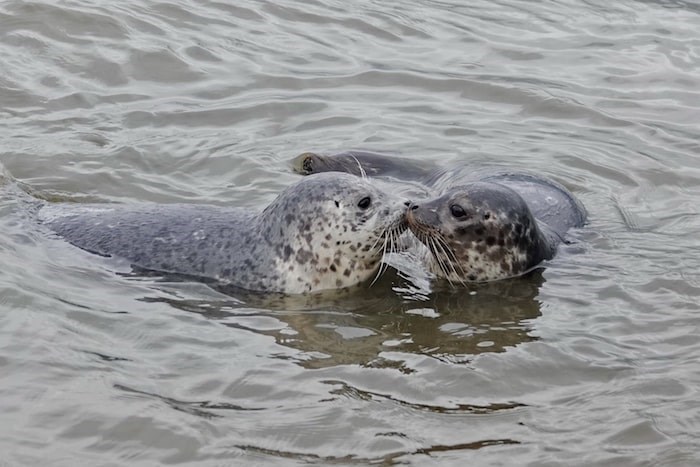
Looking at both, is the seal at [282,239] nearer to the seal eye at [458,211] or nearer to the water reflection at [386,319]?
the water reflection at [386,319]

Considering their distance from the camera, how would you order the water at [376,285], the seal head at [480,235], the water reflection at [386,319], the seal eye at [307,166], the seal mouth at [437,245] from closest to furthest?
the water at [376,285] → the water reflection at [386,319] → the seal mouth at [437,245] → the seal head at [480,235] → the seal eye at [307,166]

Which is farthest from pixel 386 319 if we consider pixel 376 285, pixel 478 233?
pixel 478 233

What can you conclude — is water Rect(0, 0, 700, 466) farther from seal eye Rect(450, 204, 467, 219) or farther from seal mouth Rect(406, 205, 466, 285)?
seal eye Rect(450, 204, 467, 219)

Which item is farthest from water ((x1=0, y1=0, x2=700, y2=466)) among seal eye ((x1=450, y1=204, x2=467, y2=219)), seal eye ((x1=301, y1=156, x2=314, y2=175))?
seal eye ((x1=450, y1=204, x2=467, y2=219))

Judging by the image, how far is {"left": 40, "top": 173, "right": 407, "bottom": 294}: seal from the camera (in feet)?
21.5

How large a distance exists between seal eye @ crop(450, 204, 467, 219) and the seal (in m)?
0.34

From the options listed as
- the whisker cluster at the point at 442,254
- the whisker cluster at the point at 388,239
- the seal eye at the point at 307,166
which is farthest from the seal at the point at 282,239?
the seal eye at the point at 307,166

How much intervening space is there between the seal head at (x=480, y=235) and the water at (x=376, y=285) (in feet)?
0.65

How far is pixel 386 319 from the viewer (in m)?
6.16

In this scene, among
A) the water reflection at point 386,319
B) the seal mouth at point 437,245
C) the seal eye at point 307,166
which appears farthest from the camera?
the seal eye at point 307,166

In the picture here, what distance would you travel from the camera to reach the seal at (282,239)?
6547mm

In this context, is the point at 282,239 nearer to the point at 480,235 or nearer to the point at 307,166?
the point at 480,235

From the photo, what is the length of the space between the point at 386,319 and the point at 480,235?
1.06 meters

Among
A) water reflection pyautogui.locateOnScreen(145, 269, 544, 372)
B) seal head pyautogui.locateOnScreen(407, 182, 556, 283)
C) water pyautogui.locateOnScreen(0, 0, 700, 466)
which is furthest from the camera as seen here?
seal head pyautogui.locateOnScreen(407, 182, 556, 283)
